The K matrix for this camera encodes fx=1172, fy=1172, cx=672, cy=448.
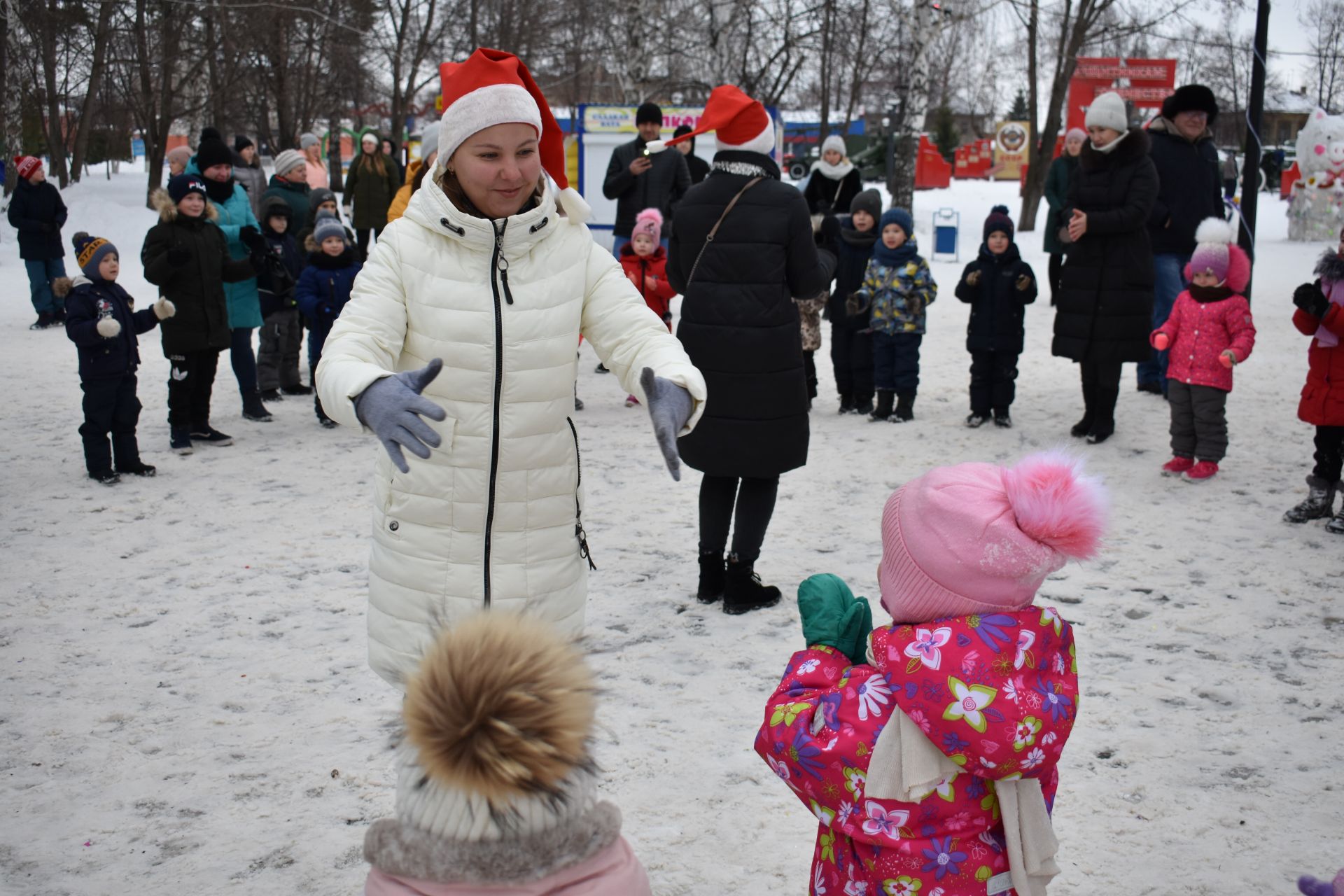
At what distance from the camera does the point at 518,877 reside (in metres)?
1.50

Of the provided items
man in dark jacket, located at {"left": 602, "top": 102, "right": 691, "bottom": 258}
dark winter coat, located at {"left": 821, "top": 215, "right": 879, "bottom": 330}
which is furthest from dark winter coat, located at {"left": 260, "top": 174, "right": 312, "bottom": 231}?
dark winter coat, located at {"left": 821, "top": 215, "right": 879, "bottom": 330}

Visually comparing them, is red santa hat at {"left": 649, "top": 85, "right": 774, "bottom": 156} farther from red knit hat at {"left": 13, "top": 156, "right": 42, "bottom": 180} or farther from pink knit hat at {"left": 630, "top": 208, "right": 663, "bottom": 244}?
red knit hat at {"left": 13, "top": 156, "right": 42, "bottom": 180}

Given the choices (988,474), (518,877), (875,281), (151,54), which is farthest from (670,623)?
(151,54)

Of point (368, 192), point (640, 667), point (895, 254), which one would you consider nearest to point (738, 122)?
point (640, 667)

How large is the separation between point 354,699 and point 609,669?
840 mm

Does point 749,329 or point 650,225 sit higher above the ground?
point 650,225

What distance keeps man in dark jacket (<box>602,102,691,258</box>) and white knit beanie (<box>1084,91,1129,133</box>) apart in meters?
3.87

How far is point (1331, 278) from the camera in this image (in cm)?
516

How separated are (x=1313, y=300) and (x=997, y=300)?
2350mm

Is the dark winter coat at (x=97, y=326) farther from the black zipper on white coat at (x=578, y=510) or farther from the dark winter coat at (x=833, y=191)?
the dark winter coat at (x=833, y=191)

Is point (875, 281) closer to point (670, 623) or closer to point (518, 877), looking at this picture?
point (670, 623)

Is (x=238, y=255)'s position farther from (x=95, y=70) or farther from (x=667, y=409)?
(x=95, y=70)

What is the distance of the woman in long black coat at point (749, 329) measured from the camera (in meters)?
4.41

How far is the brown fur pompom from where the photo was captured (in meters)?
1.46
